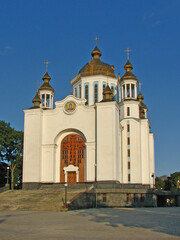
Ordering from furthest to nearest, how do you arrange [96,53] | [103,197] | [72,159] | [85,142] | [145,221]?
[96,53] → [72,159] → [85,142] → [103,197] → [145,221]

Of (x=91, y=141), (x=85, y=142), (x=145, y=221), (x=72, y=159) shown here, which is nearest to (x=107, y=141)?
(x=91, y=141)

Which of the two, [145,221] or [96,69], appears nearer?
[145,221]

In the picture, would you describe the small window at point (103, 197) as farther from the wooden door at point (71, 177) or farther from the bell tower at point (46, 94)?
the bell tower at point (46, 94)

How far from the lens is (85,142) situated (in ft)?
124

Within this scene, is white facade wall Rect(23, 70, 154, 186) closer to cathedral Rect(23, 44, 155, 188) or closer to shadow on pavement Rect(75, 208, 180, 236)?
cathedral Rect(23, 44, 155, 188)

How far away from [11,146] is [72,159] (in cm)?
1204

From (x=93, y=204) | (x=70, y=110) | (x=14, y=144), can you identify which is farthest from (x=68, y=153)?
(x=14, y=144)

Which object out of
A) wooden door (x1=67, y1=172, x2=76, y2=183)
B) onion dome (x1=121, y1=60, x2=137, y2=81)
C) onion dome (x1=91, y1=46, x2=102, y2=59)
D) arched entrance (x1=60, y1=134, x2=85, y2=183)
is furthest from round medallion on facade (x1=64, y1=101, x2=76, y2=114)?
onion dome (x1=91, y1=46, x2=102, y2=59)

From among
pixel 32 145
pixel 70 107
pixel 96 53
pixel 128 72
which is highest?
pixel 96 53

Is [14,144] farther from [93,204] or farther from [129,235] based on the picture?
[129,235]

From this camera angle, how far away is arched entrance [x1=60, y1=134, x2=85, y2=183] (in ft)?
125

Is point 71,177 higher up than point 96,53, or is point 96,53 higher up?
point 96,53

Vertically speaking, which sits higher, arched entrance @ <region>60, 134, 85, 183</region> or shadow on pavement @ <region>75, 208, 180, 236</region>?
arched entrance @ <region>60, 134, 85, 183</region>

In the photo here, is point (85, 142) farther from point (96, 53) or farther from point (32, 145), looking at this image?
point (96, 53)
